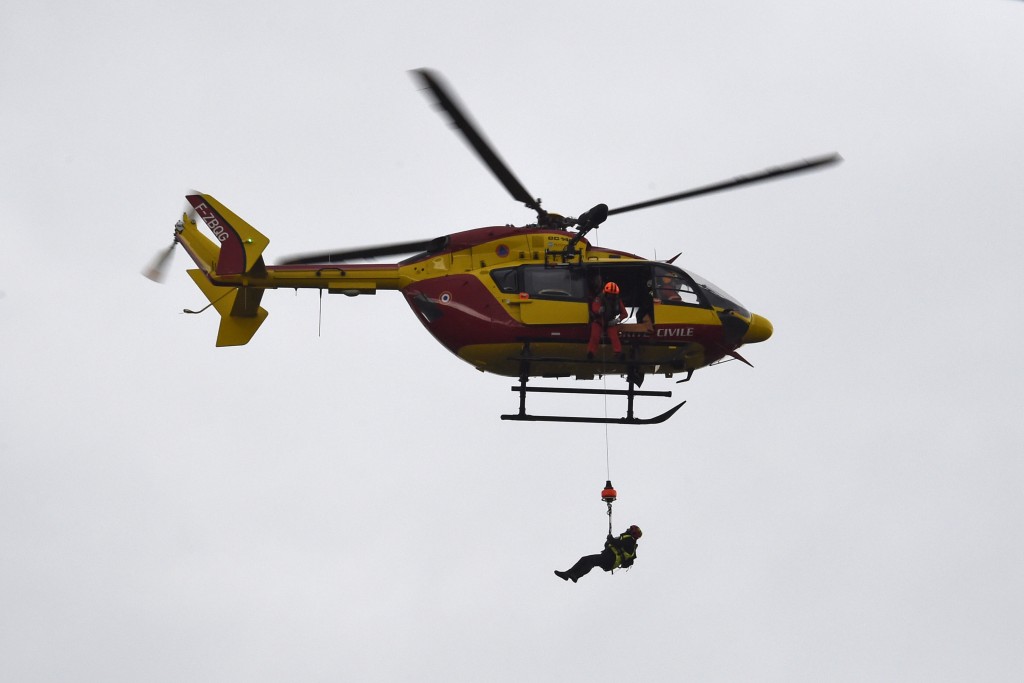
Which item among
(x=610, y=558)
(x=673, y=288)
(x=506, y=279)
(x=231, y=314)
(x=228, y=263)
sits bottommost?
(x=610, y=558)

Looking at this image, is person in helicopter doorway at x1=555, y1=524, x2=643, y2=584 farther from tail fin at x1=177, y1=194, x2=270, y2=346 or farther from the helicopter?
tail fin at x1=177, y1=194, x2=270, y2=346

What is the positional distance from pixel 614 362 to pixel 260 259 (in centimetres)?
498

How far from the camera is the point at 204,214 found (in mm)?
17547

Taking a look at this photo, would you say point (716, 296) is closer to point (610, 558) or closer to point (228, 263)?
point (610, 558)

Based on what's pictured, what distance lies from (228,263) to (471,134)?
450 centimetres

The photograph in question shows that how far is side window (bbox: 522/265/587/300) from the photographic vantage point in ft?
56.2

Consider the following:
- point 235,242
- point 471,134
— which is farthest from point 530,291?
point 235,242

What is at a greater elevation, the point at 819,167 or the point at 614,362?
the point at 819,167

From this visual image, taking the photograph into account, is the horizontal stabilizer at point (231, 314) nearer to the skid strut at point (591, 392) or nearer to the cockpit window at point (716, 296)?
the skid strut at point (591, 392)

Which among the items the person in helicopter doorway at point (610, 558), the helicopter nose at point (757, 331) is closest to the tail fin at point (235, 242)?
the person in helicopter doorway at point (610, 558)

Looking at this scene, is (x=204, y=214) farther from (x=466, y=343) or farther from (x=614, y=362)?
(x=614, y=362)

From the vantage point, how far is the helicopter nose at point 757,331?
18.1m

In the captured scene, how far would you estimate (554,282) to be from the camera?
56.6 feet

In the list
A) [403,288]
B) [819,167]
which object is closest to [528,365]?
[403,288]
